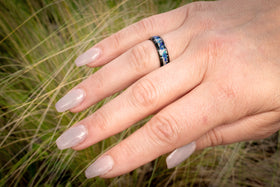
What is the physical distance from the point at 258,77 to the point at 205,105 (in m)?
0.22

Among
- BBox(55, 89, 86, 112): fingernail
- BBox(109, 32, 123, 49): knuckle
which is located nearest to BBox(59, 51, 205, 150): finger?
BBox(55, 89, 86, 112): fingernail

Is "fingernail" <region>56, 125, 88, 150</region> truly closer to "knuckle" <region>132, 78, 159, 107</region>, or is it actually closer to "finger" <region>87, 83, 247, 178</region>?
"finger" <region>87, 83, 247, 178</region>

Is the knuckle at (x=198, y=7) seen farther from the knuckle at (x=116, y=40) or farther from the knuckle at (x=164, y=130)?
the knuckle at (x=164, y=130)

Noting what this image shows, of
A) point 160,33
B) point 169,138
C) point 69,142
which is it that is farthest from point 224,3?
point 69,142

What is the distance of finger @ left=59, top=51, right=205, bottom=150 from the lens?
90 cm

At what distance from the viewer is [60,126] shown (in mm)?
1160

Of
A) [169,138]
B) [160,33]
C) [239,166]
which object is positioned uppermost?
[160,33]

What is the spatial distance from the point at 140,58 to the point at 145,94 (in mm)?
191

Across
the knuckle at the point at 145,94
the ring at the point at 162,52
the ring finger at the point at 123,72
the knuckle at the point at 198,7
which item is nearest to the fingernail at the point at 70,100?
the ring finger at the point at 123,72

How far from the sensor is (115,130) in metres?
0.94

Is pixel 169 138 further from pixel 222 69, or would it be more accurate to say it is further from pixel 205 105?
pixel 222 69

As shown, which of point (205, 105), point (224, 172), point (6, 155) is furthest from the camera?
point (224, 172)

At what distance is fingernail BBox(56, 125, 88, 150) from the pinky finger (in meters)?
0.36

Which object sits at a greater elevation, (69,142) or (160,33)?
(160,33)
